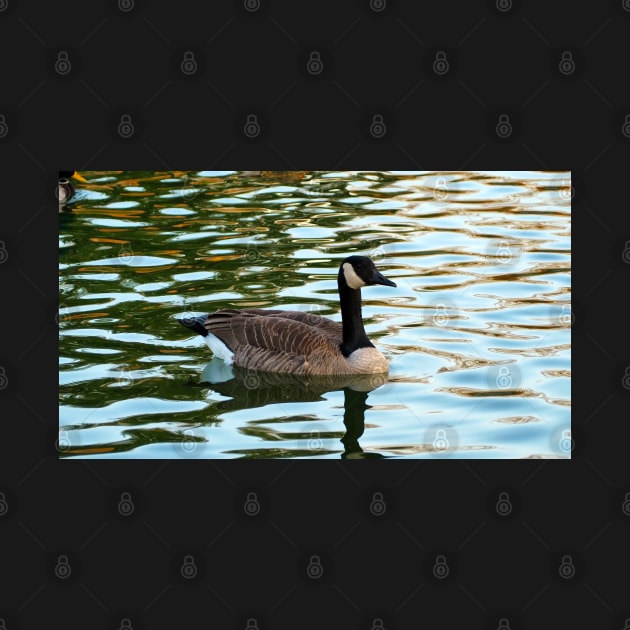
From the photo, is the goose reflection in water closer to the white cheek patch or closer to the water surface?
the water surface

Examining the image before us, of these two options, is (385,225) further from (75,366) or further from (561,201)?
(75,366)

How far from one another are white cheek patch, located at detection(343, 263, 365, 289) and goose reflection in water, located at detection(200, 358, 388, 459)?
3.43ft

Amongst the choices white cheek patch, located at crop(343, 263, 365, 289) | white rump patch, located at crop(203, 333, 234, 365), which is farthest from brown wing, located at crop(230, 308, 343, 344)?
white cheek patch, located at crop(343, 263, 365, 289)

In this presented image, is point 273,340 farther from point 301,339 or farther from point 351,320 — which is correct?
point 351,320

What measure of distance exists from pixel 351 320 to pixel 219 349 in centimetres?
163

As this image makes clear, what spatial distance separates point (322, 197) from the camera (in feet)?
71.5

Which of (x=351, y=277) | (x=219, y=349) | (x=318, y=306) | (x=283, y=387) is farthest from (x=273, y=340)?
(x=318, y=306)

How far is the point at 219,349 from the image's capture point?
623 inches

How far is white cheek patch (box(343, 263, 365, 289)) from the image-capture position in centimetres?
1524

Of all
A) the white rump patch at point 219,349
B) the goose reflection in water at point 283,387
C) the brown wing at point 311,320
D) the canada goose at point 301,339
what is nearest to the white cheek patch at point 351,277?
the canada goose at point 301,339

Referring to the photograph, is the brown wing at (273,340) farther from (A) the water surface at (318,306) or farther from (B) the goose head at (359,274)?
(B) the goose head at (359,274)

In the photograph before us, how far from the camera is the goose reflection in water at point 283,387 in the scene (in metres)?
14.4

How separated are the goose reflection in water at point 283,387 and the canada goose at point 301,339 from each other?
9cm

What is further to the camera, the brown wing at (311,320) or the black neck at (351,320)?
the brown wing at (311,320)
